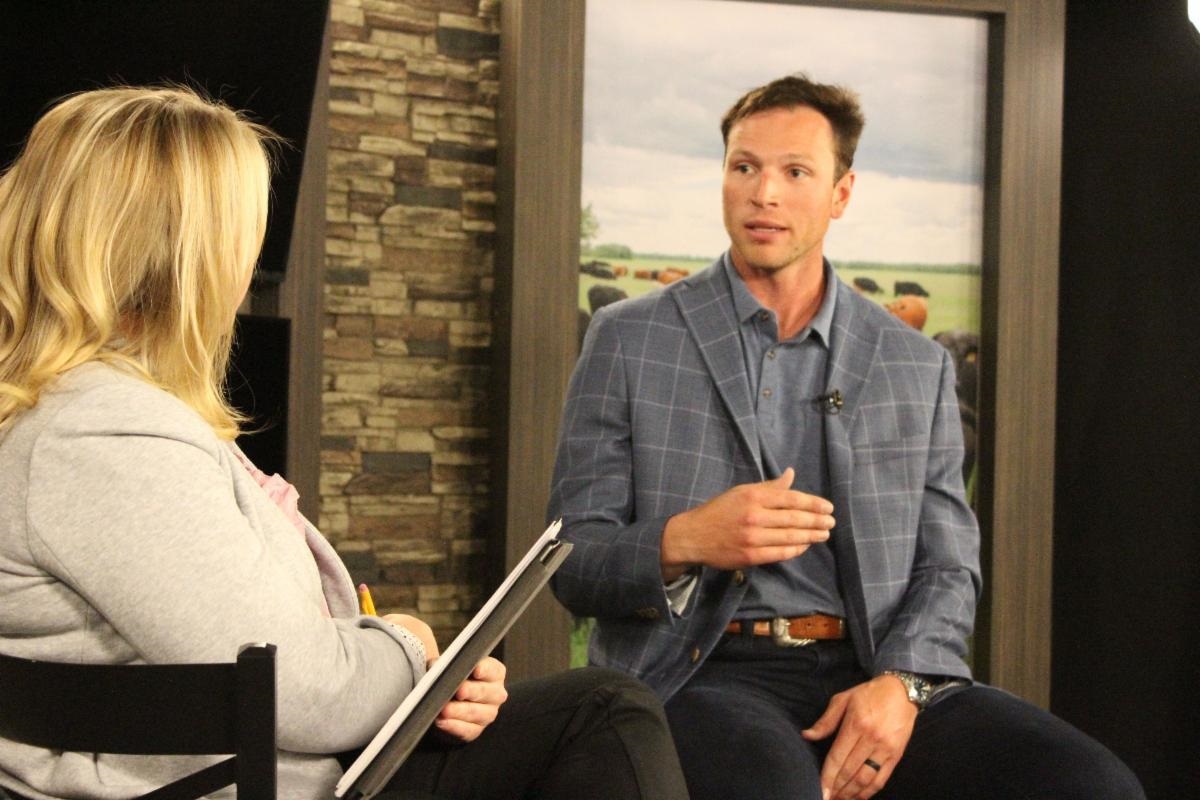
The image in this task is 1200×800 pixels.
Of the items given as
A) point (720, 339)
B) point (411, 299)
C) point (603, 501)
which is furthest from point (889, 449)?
point (411, 299)

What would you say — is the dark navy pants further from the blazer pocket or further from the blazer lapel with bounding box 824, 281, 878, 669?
the blazer pocket

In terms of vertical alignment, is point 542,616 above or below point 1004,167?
below

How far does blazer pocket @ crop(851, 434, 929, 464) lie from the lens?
214cm

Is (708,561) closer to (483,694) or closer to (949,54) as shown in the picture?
(483,694)

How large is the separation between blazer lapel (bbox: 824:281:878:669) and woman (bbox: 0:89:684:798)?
700 millimetres

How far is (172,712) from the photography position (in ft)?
3.35

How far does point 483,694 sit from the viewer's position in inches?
55.6

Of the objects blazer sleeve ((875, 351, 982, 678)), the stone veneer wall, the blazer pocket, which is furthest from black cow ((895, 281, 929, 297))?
the blazer pocket

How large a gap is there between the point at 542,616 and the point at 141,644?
2060mm

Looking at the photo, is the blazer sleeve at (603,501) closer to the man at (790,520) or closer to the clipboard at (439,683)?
the man at (790,520)

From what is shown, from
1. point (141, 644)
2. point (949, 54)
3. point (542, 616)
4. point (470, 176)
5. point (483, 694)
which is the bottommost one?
point (542, 616)

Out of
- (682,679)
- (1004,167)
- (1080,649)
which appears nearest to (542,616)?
(682,679)

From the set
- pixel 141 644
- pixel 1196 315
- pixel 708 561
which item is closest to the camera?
pixel 141 644

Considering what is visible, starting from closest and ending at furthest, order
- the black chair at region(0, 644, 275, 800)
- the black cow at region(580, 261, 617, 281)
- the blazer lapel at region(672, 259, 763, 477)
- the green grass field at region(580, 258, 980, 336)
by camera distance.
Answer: the black chair at region(0, 644, 275, 800), the blazer lapel at region(672, 259, 763, 477), the black cow at region(580, 261, 617, 281), the green grass field at region(580, 258, 980, 336)
